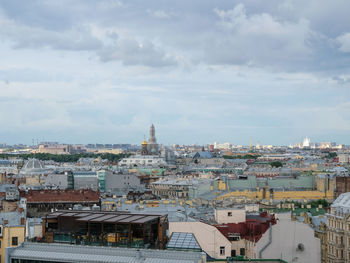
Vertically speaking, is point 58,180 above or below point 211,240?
below

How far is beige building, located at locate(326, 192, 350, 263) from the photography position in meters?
43.7

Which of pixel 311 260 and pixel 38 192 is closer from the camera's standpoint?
pixel 311 260

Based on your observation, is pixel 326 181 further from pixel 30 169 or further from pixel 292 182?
pixel 30 169

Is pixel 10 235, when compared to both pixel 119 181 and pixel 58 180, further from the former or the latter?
pixel 119 181

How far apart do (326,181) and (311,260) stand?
58.2 meters

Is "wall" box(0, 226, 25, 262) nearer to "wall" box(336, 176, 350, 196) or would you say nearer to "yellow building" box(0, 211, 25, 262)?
"yellow building" box(0, 211, 25, 262)

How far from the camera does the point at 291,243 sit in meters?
37.0

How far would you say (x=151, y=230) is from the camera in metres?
26.6

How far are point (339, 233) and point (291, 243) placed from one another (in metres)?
8.62

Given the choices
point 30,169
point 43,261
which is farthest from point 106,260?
point 30,169

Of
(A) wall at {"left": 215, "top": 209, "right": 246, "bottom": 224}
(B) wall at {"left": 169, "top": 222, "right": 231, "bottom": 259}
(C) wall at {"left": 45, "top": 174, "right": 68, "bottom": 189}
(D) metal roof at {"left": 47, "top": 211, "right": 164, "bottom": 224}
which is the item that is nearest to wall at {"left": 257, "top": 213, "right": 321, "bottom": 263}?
(B) wall at {"left": 169, "top": 222, "right": 231, "bottom": 259}

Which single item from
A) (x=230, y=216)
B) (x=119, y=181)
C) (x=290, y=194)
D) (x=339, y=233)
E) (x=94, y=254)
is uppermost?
(x=94, y=254)

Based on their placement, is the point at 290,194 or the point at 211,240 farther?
the point at 290,194

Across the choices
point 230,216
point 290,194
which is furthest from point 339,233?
point 290,194
